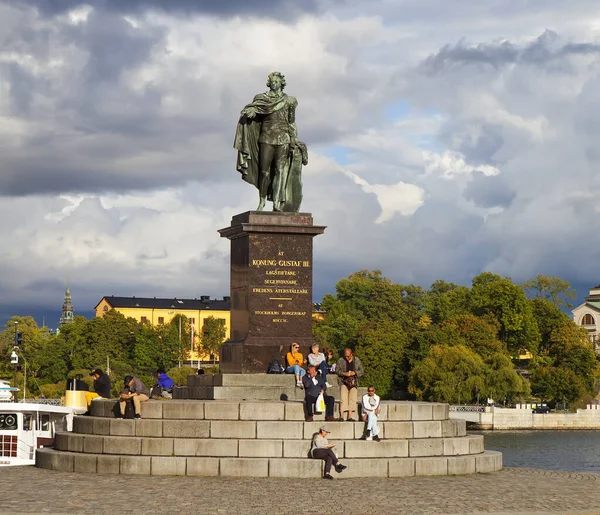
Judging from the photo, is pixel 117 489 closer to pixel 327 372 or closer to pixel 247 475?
pixel 247 475

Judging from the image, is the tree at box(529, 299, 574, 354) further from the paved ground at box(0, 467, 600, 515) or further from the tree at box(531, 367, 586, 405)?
the paved ground at box(0, 467, 600, 515)

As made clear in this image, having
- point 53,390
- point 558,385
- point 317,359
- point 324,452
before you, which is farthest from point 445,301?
point 324,452

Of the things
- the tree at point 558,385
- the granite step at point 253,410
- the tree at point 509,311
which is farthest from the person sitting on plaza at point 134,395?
A: the tree at point 509,311

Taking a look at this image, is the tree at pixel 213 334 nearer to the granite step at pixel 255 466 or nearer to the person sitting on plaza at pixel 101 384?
the person sitting on plaza at pixel 101 384

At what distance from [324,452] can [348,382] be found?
223 cm

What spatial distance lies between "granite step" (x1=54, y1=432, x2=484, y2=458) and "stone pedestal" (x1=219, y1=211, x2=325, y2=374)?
4.87 meters

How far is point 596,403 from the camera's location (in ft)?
364

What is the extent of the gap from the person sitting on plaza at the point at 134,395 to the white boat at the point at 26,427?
5.72 m

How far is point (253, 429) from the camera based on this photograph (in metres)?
23.4

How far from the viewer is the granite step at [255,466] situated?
73.9ft

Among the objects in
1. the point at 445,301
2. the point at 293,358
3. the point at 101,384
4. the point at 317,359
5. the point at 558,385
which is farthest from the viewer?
the point at 445,301

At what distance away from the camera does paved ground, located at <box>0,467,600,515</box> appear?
726 inches

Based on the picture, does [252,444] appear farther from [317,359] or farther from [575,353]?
[575,353]

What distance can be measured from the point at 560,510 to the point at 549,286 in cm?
10210
